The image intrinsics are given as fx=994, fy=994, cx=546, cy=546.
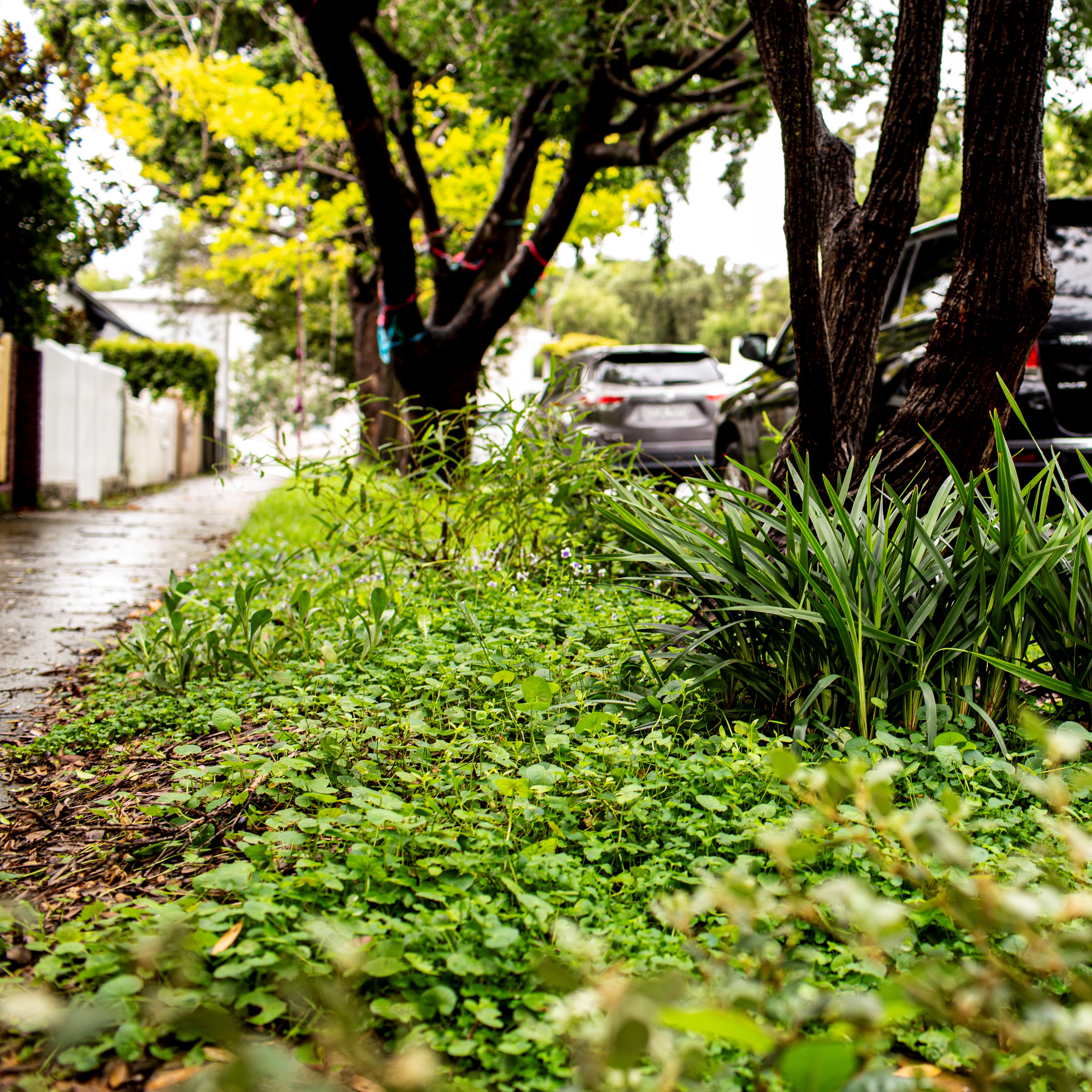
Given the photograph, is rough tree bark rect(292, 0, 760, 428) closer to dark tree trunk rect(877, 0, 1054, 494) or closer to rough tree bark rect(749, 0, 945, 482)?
rough tree bark rect(749, 0, 945, 482)

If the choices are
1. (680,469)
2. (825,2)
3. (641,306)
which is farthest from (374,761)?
(641,306)

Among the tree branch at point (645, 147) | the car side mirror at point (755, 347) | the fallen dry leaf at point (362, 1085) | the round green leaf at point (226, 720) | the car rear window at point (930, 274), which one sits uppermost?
the tree branch at point (645, 147)

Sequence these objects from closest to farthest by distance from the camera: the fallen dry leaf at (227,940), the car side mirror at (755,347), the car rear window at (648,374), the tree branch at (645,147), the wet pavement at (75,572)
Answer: the fallen dry leaf at (227,940) < the wet pavement at (75,572) < the car side mirror at (755,347) < the tree branch at (645,147) < the car rear window at (648,374)

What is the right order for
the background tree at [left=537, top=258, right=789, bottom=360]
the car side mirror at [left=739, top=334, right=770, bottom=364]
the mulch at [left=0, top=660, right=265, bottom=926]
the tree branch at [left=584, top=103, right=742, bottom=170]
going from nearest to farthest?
the mulch at [left=0, top=660, right=265, bottom=926] → the car side mirror at [left=739, top=334, right=770, bottom=364] → the tree branch at [left=584, top=103, right=742, bottom=170] → the background tree at [left=537, top=258, right=789, bottom=360]

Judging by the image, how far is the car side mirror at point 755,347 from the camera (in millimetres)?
6859

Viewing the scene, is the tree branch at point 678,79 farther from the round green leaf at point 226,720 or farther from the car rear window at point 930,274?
the round green leaf at point 226,720

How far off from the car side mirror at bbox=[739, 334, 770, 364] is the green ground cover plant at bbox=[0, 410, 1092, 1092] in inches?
143

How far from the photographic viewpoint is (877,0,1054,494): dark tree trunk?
3158 mm

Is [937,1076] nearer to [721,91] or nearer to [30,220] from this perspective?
[30,220]

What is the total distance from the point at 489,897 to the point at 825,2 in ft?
17.9

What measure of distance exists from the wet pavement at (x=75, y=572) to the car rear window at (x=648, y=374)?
4.39m

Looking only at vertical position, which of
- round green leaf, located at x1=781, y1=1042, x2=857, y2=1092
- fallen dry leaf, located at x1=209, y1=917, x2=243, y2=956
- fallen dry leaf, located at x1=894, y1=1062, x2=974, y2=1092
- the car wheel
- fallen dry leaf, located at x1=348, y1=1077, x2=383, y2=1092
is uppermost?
the car wheel

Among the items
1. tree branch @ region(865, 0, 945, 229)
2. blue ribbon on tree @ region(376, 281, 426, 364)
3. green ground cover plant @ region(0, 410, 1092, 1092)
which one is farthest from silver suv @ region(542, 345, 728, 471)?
green ground cover plant @ region(0, 410, 1092, 1092)

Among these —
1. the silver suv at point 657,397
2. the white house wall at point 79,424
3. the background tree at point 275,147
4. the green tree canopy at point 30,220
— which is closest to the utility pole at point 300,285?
the background tree at point 275,147
